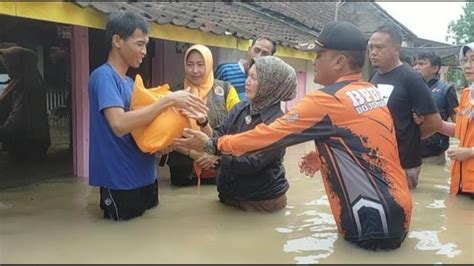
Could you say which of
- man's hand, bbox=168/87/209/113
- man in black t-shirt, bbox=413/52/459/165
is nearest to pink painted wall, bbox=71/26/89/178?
man's hand, bbox=168/87/209/113

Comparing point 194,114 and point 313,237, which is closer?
point 313,237

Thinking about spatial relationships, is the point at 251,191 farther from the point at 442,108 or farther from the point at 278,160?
the point at 442,108

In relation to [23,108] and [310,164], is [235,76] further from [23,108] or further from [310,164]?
[23,108]

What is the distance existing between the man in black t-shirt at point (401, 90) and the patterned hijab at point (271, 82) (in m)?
1.35

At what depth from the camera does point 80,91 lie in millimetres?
5953

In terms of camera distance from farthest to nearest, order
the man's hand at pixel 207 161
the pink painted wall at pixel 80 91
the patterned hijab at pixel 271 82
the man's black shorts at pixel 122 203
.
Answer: the pink painted wall at pixel 80 91
the man's hand at pixel 207 161
the patterned hijab at pixel 271 82
the man's black shorts at pixel 122 203

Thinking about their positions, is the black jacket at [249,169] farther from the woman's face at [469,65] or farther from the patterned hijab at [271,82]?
the woman's face at [469,65]

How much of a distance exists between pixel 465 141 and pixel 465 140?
0.01 meters

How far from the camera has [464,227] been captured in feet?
14.4

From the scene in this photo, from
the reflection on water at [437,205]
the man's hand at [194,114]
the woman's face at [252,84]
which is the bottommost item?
the reflection on water at [437,205]

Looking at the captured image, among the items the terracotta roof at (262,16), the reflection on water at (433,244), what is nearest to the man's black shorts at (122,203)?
the terracotta roof at (262,16)

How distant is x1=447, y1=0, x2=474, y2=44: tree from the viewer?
45281 mm

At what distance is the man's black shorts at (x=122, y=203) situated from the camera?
163 inches

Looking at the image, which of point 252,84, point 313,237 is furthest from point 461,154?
point 252,84
